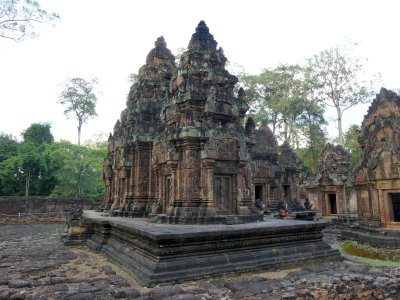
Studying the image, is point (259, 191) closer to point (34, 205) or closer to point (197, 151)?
point (197, 151)

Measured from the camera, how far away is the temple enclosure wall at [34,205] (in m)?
19.8

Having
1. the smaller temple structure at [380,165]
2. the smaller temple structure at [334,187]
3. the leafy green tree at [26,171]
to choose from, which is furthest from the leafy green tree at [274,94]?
the leafy green tree at [26,171]

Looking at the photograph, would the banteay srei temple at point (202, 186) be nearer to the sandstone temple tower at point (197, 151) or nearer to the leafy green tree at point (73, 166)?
the sandstone temple tower at point (197, 151)

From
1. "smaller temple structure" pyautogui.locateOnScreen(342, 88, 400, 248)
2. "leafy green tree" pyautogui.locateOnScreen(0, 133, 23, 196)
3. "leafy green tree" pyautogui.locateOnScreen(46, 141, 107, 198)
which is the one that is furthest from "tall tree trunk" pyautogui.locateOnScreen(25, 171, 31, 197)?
"smaller temple structure" pyautogui.locateOnScreen(342, 88, 400, 248)

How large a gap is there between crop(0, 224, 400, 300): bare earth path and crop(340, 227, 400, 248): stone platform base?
12.5 feet

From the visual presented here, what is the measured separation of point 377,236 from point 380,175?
84.4 inches

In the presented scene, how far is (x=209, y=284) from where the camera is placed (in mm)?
4902

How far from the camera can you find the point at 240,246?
239 inches

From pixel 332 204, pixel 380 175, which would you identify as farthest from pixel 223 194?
pixel 332 204

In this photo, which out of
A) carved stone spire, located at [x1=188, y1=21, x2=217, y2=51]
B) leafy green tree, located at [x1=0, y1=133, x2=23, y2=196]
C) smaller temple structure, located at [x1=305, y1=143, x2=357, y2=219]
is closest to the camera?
carved stone spire, located at [x1=188, y1=21, x2=217, y2=51]

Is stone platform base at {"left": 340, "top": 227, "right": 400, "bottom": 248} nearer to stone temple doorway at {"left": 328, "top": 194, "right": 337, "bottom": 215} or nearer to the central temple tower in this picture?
the central temple tower

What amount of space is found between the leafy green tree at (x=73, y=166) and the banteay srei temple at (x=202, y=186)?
38.3 feet

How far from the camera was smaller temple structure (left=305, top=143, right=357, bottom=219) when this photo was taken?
16.1 meters

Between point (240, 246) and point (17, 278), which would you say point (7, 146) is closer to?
point (17, 278)
